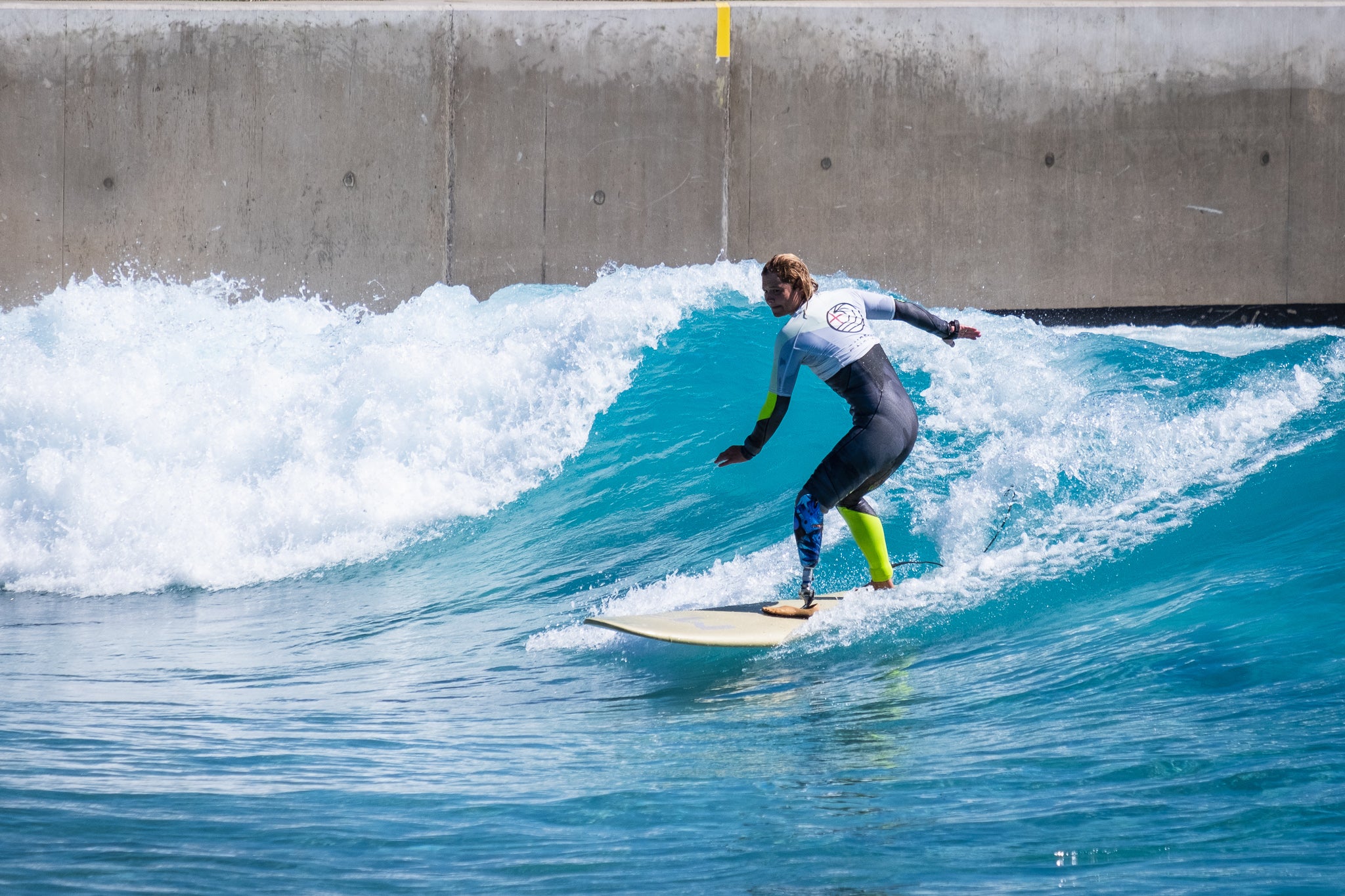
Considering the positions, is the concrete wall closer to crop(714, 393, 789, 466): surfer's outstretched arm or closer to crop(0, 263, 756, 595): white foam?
crop(0, 263, 756, 595): white foam

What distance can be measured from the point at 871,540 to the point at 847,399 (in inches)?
23.4

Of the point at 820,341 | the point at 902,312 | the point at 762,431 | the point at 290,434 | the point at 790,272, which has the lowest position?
the point at 290,434

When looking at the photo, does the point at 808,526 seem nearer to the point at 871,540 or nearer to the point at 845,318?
the point at 871,540

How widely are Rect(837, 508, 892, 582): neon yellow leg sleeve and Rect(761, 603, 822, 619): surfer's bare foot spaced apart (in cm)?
32

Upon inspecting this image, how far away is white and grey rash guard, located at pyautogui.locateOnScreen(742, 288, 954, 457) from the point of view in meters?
4.63

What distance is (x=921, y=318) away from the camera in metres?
4.82

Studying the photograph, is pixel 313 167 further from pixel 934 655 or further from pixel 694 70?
pixel 934 655

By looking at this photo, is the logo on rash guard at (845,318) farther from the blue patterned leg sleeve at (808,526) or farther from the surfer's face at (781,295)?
the blue patterned leg sleeve at (808,526)

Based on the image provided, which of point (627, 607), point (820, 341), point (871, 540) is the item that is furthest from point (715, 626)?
point (820, 341)

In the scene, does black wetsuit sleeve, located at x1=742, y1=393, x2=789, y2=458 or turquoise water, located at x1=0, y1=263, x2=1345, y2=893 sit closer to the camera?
turquoise water, located at x1=0, y1=263, x2=1345, y2=893

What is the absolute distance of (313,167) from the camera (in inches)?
411

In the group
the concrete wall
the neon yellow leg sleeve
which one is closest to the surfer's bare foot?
the neon yellow leg sleeve

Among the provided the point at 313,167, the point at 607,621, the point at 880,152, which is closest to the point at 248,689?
the point at 607,621

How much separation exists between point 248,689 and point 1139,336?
8351mm
